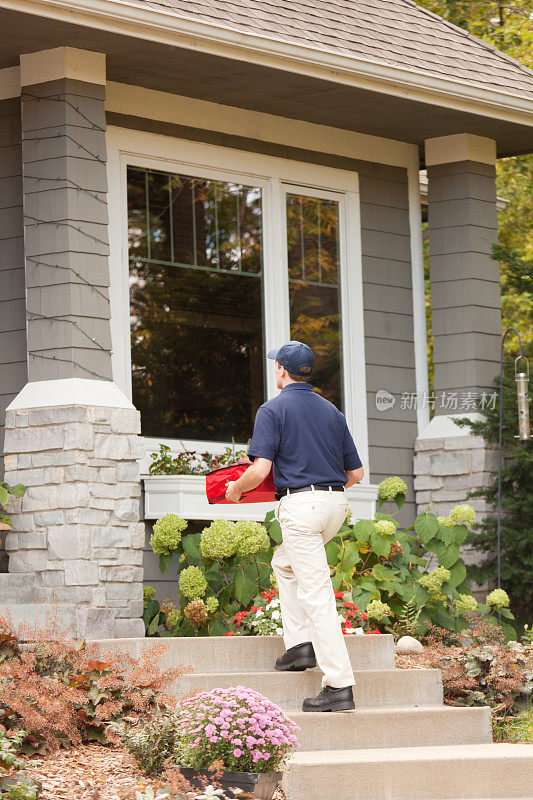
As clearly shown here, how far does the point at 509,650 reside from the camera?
672cm

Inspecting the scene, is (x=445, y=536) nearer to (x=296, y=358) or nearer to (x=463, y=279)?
(x=463, y=279)

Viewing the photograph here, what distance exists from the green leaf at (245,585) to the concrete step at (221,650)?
0.62 m

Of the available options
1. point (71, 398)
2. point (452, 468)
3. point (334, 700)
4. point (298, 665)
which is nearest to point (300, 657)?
point (298, 665)

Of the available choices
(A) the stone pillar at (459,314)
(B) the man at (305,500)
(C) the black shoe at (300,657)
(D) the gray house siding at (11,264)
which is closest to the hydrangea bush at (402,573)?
(A) the stone pillar at (459,314)

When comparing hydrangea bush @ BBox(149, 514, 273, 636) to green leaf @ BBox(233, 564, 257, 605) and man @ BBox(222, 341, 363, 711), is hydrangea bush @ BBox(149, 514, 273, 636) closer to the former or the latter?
green leaf @ BBox(233, 564, 257, 605)

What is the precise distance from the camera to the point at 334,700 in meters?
5.45

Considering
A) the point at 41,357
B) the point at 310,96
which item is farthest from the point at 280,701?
the point at 310,96

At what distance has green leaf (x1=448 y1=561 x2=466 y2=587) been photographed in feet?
24.5

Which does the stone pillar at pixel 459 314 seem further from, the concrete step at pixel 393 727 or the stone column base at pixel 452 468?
the concrete step at pixel 393 727

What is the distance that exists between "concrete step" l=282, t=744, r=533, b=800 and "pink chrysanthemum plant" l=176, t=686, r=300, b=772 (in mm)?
329

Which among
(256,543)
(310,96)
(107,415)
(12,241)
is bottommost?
(256,543)

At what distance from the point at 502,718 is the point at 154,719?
7.57ft

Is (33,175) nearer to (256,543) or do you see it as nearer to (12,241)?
(12,241)

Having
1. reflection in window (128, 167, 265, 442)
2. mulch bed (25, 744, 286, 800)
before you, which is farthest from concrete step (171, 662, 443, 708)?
reflection in window (128, 167, 265, 442)
